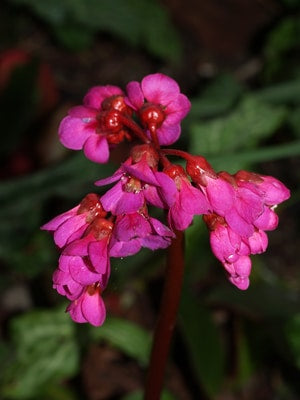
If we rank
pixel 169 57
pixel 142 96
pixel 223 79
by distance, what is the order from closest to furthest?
pixel 142 96
pixel 223 79
pixel 169 57

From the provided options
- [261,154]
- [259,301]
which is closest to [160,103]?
[261,154]

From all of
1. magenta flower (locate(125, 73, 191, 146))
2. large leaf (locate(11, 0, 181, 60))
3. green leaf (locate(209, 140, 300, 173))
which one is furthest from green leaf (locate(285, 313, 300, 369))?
large leaf (locate(11, 0, 181, 60))

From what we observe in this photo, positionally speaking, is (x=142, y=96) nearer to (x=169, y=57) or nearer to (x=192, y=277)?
(x=192, y=277)

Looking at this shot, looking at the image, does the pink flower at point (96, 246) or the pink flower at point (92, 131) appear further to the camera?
the pink flower at point (92, 131)

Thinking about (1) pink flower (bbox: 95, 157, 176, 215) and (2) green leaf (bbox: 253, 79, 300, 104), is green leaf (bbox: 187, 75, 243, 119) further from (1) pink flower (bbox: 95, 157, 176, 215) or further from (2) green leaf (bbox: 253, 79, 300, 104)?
(1) pink flower (bbox: 95, 157, 176, 215)

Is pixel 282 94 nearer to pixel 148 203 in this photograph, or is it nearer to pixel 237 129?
pixel 237 129

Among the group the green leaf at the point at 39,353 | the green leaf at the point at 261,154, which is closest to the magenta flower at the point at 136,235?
the green leaf at the point at 261,154

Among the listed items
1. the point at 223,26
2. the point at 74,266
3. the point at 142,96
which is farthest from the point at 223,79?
the point at 74,266

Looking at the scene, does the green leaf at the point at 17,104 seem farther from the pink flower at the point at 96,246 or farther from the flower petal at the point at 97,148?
the pink flower at the point at 96,246
